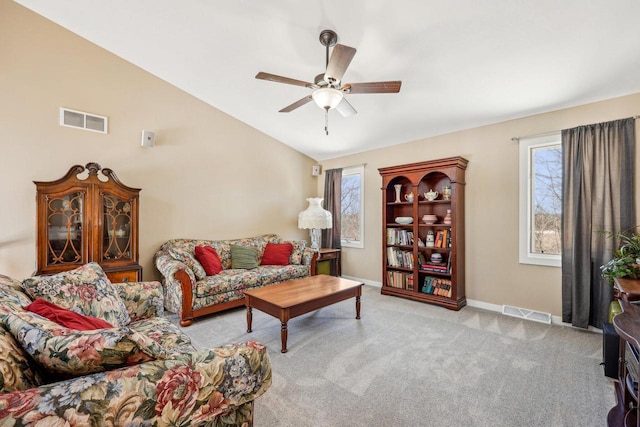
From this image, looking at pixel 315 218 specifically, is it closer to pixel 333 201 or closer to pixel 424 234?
pixel 333 201

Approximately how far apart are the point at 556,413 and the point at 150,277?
4.20 metres

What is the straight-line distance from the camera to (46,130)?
3.04 metres

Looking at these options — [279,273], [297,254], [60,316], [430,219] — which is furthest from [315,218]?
[60,316]

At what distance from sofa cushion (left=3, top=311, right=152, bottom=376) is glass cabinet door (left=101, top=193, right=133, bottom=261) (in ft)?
8.20

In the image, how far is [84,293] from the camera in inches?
71.2

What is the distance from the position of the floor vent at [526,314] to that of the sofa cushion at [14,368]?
162 inches

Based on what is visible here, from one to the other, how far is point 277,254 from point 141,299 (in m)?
2.32

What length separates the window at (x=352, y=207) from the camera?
5.12 metres

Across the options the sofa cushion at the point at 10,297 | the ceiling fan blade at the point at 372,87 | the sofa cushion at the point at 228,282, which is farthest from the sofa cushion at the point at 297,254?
the sofa cushion at the point at 10,297

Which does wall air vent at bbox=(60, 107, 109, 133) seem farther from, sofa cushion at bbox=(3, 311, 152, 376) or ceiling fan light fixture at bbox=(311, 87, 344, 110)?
sofa cushion at bbox=(3, 311, 152, 376)

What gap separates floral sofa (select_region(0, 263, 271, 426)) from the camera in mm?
809

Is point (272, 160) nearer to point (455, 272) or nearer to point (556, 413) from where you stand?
point (455, 272)

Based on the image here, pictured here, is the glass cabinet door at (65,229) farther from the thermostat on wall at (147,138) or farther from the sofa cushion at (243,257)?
the sofa cushion at (243,257)

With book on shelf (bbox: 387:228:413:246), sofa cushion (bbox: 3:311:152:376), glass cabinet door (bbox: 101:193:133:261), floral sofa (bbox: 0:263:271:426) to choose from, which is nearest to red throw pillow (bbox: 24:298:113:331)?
floral sofa (bbox: 0:263:271:426)
